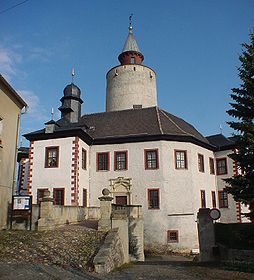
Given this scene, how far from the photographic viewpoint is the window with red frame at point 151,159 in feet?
81.0

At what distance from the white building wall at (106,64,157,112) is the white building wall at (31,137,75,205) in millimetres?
11584

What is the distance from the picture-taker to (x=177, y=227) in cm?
2347

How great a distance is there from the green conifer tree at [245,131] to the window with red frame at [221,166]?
13.8 m

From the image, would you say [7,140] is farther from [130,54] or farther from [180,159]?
[130,54]

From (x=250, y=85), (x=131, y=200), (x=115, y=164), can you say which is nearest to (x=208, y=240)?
(x=250, y=85)

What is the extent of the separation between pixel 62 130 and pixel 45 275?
16.4 meters

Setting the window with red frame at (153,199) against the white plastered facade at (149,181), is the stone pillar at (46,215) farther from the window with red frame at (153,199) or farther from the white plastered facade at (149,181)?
the window with red frame at (153,199)

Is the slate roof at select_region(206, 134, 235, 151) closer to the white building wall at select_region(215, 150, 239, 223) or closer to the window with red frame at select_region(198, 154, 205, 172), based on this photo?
the white building wall at select_region(215, 150, 239, 223)

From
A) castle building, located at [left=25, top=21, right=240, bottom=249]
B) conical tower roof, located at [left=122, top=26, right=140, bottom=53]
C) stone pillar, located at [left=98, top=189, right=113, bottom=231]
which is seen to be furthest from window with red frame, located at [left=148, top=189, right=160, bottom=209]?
conical tower roof, located at [left=122, top=26, right=140, bottom=53]

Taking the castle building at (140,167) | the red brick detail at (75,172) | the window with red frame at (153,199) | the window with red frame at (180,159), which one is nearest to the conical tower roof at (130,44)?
the castle building at (140,167)

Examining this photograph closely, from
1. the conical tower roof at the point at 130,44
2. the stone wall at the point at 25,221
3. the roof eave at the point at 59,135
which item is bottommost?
the stone wall at the point at 25,221

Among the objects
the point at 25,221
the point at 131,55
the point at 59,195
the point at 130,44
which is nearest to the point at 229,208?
the point at 59,195

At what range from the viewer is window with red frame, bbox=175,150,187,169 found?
2503 cm

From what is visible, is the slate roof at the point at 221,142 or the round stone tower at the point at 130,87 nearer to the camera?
the slate roof at the point at 221,142
